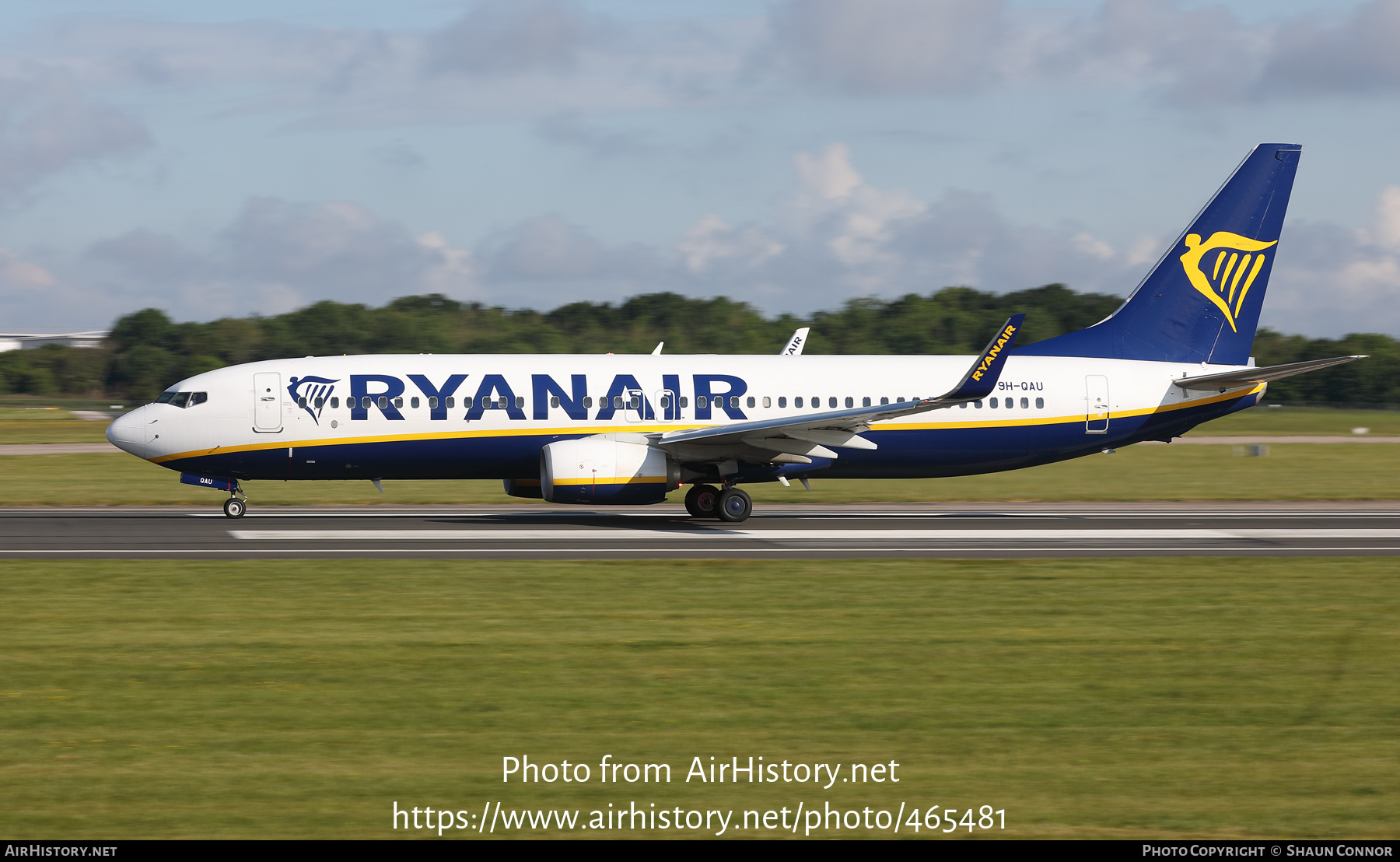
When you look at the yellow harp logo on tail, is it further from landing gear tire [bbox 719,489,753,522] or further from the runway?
landing gear tire [bbox 719,489,753,522]

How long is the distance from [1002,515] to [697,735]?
21199mm

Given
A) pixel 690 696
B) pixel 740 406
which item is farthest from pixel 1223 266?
pixel 690 696

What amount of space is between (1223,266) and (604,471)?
16824 mm

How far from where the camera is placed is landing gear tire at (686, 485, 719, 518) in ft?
93.1

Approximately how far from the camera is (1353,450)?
5066 centimetres

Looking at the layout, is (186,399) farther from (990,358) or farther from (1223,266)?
(1223,266)

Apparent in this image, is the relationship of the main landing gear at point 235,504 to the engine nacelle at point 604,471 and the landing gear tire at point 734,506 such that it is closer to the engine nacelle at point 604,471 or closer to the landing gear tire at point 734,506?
the engine nacelle at point 604,471

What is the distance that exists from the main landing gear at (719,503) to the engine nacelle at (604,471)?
1.79 metres

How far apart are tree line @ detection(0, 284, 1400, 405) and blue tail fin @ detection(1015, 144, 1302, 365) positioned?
164ft

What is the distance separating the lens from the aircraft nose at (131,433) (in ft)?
88.4

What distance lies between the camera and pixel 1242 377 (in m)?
29.5

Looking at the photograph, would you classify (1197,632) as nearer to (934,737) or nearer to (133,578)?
(934,737)

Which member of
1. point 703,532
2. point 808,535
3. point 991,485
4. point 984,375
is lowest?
point 808,535

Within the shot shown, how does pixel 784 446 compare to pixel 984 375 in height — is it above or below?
below
